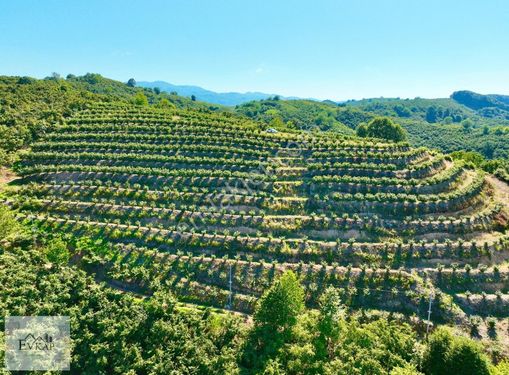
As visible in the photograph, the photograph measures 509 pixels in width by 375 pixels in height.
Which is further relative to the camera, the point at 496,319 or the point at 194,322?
the point at 496,319

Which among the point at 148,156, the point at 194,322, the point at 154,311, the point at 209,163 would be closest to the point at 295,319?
the point at 194,322

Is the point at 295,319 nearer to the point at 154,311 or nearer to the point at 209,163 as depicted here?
the point at 154,311

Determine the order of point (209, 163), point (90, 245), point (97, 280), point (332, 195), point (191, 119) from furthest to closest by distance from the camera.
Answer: point (191, 119) < point (209, 163) < point (332, 195) < point (90, 245) < point (97, 280)

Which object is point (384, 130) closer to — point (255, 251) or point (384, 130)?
point (384, 130)

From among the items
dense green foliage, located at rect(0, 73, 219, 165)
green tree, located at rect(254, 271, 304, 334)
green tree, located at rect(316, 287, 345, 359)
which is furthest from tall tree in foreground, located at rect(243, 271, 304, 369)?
dense green foliage, located at rect(0, 73, 219, 165)

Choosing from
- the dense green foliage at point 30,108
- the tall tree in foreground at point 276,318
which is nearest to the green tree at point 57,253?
the tall tree in foreground at point 276,318

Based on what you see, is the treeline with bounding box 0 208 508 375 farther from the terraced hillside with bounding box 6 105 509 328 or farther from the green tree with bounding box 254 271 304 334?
the terraced hillside with bounding box 6 105 509 328

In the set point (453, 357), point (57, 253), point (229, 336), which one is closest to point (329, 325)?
point (229, 336)

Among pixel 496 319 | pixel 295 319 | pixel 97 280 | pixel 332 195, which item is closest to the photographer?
pixel 295 319
